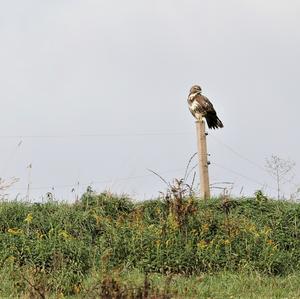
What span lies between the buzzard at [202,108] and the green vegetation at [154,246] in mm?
2905

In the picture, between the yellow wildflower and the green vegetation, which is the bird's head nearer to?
the green vegetation

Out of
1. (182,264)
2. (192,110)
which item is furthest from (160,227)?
(192,110)

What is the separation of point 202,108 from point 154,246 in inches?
199

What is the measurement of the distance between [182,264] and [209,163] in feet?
11.3

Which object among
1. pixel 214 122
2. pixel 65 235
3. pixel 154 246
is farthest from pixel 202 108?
pixel 65 235

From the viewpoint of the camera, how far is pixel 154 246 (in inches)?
356

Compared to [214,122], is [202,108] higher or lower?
higher

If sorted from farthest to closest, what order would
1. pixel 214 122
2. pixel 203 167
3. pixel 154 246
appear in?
1. pixel 214 122
2. pixel 203 167
3. pixel 154 246

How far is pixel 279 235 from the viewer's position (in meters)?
10.1

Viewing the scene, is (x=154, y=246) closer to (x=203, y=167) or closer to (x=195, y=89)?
(x=203, y=167)

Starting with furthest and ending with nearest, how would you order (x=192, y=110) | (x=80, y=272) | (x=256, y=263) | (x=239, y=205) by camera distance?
(x=192, y=110), (x=239, y=205), (x=256, y=263), (x=80, y=272)

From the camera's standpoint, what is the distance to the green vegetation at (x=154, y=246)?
25.8ft

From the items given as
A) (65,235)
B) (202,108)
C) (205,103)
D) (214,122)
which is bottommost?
(65,235)

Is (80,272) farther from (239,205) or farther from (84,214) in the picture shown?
(239,205)
